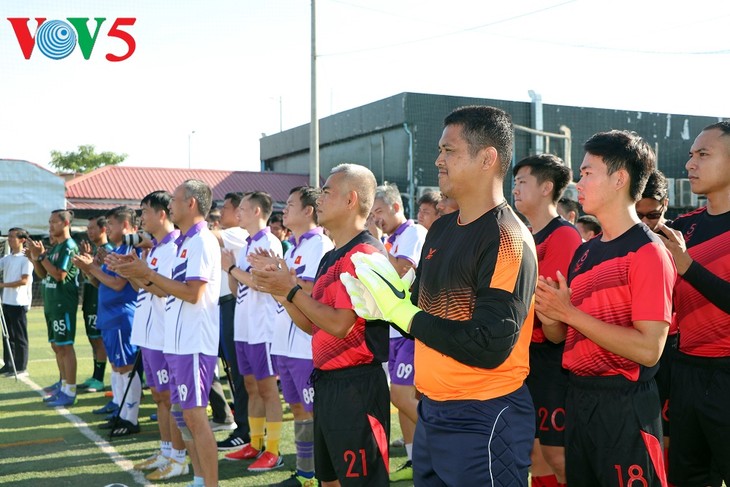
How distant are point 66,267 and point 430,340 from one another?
27.9 ft

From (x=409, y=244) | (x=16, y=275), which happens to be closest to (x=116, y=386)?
(x=409, y=244)

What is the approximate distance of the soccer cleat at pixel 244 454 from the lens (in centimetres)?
662

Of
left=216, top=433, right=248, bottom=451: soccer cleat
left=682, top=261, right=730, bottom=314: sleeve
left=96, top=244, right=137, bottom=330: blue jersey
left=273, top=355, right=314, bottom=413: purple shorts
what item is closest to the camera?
left=682, top=261, right=730, bottom=314: sleeve

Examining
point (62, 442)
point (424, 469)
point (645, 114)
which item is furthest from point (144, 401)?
point (645, 114)

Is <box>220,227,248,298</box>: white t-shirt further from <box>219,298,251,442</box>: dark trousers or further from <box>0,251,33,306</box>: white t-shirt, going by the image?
<box>0,251,33,306</box>: white t-shirt

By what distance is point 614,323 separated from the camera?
305cm

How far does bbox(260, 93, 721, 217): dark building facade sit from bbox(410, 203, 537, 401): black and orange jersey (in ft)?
62.8

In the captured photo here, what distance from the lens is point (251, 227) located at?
7.03 meters

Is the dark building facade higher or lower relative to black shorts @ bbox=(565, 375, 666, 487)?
higher

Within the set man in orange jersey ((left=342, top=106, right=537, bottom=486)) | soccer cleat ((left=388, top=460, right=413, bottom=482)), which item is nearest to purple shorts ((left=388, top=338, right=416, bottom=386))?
soccer cleat ((left=388, top=460, right=413, bottom=482))

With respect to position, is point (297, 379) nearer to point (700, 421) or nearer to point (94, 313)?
point (700, 421)

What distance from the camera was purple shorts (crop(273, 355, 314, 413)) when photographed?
5.46 m

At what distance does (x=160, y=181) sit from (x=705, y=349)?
2701 cm

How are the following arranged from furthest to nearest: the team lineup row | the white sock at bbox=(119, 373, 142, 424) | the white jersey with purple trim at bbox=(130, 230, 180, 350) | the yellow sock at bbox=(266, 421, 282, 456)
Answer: the white sock at bbox=(119, 373, 142, 424) < the yellow sock at bbox=(266, 421, 282, 456) < the white jersey with purple trim at bbox=(130, 230, 180, 350) < the team lineup row
